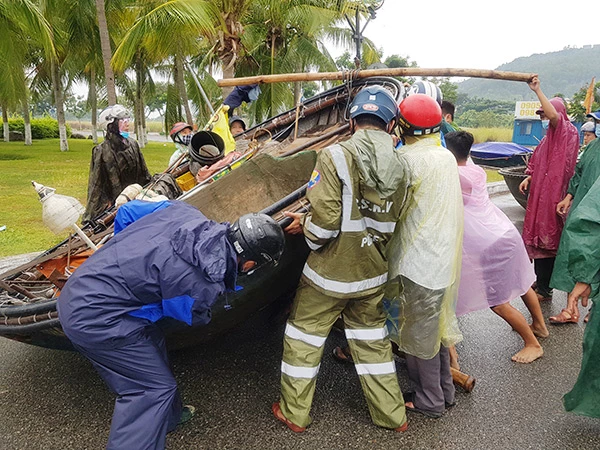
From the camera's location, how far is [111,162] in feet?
14.3

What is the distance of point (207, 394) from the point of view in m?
3.01

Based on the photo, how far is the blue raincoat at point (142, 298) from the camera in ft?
6.68

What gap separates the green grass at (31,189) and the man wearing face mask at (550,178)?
5.38m

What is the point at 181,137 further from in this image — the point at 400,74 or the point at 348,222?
the point at 348,222

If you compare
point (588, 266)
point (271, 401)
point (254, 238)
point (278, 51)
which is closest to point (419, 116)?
point (588, 266)

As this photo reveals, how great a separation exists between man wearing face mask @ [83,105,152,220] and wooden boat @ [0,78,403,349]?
1.15 ft

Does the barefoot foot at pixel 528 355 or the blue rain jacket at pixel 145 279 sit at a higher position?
the blue rain jacket at pixel 145 279

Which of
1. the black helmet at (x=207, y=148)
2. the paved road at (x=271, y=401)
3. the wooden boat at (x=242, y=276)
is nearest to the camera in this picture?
the paved road at (x=271, y=401)

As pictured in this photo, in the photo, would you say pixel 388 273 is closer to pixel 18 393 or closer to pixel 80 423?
pixel 80 423

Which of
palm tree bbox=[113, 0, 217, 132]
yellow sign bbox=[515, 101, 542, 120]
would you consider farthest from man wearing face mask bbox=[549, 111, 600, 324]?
yellow sign bbox=[515, 101, 542, 120]

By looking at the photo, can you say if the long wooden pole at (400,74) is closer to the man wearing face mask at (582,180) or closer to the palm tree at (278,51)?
the man wearing face mask at (582,180)

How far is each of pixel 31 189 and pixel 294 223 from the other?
10.1m

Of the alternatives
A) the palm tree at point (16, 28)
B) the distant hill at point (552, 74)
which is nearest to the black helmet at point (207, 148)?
the palm tree at point (16, 28)

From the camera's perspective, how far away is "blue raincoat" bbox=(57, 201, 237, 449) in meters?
2.04
